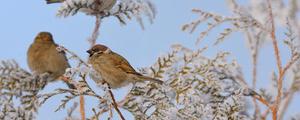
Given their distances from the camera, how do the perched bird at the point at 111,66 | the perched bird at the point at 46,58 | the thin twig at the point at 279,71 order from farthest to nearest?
1. the perched bird at the point at 46,58
2. the perched bird at the point at 111,66
3. the thin twig at the point at 279,71

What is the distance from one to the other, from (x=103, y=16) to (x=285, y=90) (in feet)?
5.04

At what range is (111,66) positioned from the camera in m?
3.51

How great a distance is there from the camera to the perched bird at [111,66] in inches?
137

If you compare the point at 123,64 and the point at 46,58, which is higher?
the point at 46,58

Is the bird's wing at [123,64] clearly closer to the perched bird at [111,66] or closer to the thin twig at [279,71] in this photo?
the perched bird at [111,66]

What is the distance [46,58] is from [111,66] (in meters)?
1.71

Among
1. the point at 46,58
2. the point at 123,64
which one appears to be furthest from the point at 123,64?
the point at 46,58

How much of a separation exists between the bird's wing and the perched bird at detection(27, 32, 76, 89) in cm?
139

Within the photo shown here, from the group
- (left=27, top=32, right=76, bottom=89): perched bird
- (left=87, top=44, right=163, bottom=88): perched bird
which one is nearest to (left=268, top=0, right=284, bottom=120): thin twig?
(left=87, top=44, right=163, bottom=88): perched bird

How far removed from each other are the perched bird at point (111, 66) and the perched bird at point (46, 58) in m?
1.36

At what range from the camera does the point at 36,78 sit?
3877 mm

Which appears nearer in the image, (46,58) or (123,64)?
(123,64)

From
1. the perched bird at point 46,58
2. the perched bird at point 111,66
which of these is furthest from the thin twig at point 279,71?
the perched bird at point 46,58

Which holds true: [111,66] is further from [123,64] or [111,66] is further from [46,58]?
[46,58]
